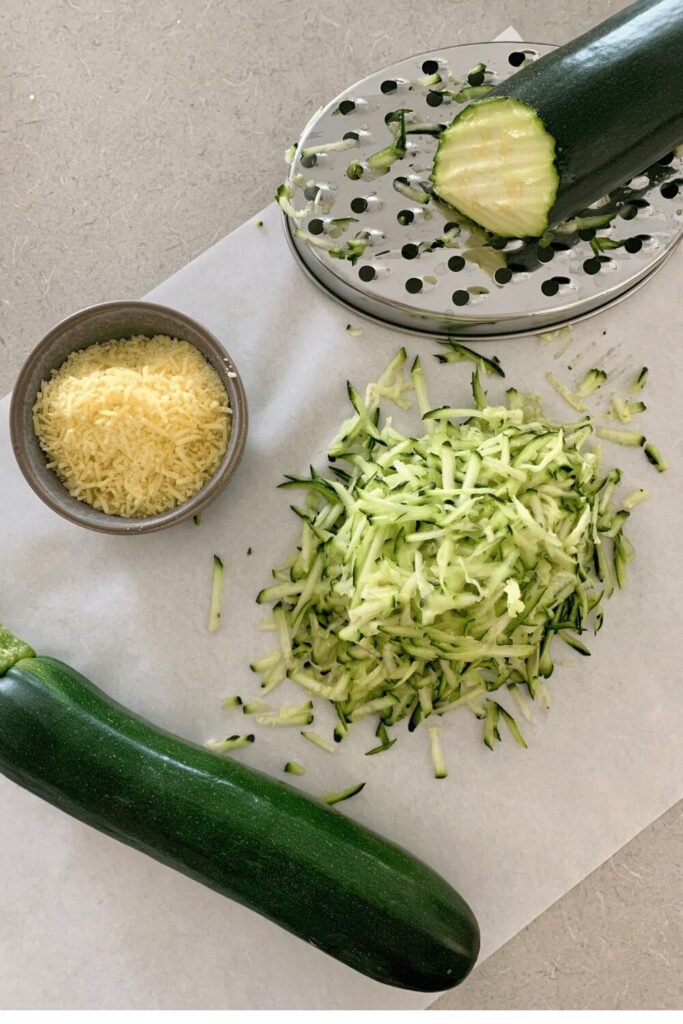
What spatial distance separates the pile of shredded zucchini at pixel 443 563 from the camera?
110cm

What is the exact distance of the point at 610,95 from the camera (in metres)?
1.04

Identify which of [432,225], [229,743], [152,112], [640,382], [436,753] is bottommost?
[436,753]

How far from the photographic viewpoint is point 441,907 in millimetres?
1124

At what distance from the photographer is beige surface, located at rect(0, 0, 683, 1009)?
1.31 metres

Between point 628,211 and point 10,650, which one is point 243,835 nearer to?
point 10,650

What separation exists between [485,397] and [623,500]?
0.80 feet

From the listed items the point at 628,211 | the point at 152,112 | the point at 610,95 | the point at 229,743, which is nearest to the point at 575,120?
the point at 610,95

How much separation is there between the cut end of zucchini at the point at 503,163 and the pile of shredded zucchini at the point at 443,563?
0.80 feet

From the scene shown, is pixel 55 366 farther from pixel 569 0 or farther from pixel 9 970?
pixel 569 0

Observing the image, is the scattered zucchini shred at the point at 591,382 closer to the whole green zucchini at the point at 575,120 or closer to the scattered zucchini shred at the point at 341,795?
the whole green zucchini at the point at 575,120

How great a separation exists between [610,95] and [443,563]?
59cm

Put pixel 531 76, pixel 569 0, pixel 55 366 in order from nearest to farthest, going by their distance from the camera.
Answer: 1. pixel 531 76
2. pixel 55 366
3. pixel 569 0

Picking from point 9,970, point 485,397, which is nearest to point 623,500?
point 485,397

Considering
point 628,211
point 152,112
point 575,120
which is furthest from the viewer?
point 152,112
